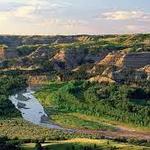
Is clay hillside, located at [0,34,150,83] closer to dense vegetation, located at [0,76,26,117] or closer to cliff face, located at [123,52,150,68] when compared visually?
cliff face, located at [123,52,150,68]

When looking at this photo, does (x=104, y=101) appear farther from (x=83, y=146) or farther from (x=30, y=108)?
(x=83, y=146)

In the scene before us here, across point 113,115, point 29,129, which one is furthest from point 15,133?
point 113,115

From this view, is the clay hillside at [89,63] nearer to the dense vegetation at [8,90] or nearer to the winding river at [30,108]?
the dense vegetation at [8,90]

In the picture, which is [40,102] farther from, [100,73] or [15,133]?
[15,133]

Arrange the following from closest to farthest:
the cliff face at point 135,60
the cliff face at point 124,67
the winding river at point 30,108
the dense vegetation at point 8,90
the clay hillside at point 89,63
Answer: the winding river at point 30,108, the dense vegetation at point 8,90, the cliff face at point 124,67, the clay hillside at point 89,63, the cliff face at point 135,60

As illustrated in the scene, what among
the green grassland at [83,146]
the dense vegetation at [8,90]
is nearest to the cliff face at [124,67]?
the dense vegetation at [8,90]

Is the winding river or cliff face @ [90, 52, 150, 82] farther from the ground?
cliff face @ [90, 52, 150, 82]

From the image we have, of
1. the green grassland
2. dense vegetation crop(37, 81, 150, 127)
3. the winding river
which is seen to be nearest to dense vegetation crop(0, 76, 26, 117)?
the winding river
